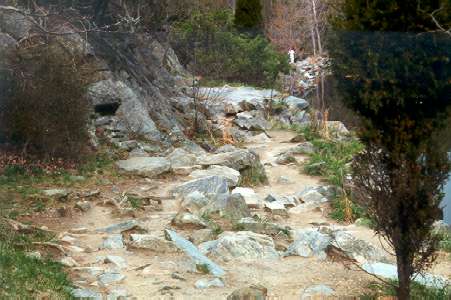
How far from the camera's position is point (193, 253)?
265 inches

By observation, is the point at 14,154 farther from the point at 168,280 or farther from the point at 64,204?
the point at 168,280

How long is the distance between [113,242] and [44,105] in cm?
375

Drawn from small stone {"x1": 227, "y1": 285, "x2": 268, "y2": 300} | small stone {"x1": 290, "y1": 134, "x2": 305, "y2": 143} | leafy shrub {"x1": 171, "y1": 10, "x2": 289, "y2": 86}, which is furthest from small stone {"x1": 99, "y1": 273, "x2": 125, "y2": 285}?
leafy shrub {"x1": 171, "y1": 10, "x2": 289, "y2": 86}

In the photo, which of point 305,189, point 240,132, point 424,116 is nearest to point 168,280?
point 424,116

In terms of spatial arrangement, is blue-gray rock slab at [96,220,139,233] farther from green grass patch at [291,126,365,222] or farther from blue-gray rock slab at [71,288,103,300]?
green grass patch at [291,126,365,222]

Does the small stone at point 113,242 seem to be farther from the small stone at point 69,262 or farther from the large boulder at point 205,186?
the large boulder at point 205,186

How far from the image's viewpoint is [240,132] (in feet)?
54.5

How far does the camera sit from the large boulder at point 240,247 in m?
6.88

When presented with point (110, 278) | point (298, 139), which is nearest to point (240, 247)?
point (110, 278)

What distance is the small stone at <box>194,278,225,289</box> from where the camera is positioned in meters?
5.87

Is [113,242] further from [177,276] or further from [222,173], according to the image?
[222,173]

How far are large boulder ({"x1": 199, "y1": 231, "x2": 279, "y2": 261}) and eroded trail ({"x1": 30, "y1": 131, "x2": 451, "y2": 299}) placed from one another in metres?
0.08

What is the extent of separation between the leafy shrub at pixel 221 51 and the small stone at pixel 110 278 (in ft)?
56.8

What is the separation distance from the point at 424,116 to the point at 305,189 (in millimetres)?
5811
